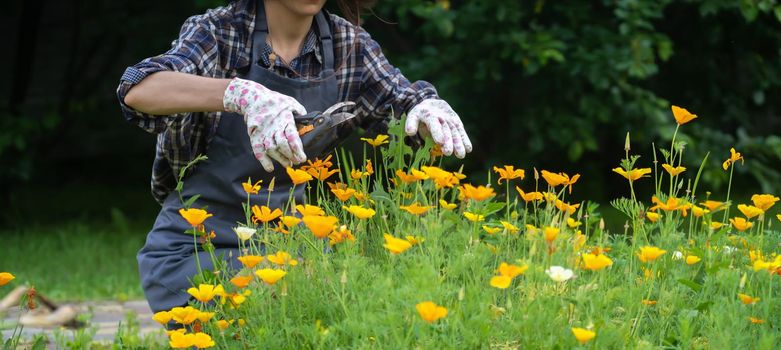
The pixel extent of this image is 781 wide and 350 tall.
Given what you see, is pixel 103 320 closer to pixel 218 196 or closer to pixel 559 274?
pixel 218 196

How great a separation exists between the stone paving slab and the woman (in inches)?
31.7

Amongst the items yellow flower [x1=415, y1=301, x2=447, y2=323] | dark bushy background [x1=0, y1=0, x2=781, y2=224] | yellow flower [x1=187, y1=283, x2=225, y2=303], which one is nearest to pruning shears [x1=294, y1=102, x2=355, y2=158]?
yellow flower [x1=187, y1=283, x2=225, y2=303]

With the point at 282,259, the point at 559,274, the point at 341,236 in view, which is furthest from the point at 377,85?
the point at 559,274

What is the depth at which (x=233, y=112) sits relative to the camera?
268 centimetres

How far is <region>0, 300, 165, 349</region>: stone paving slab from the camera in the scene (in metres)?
3.85

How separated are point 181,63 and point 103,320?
212 cm

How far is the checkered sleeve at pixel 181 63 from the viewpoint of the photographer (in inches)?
99.9

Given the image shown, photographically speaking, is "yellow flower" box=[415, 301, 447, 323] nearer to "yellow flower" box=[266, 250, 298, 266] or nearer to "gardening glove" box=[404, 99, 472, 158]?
"yellow flower" box=[266, 250, 298, 266]

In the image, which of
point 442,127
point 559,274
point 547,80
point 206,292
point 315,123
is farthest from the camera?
point 547,80

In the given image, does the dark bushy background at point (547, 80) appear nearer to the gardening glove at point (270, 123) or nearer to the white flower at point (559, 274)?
the gardening glove at point (270, 123)

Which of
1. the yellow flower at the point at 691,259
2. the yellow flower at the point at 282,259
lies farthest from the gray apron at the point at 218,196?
the yellow flower at the point at 691,259

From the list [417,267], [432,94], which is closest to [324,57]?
[432,94]

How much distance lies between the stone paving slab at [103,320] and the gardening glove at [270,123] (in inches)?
57.6

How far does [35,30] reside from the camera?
8086 mm
